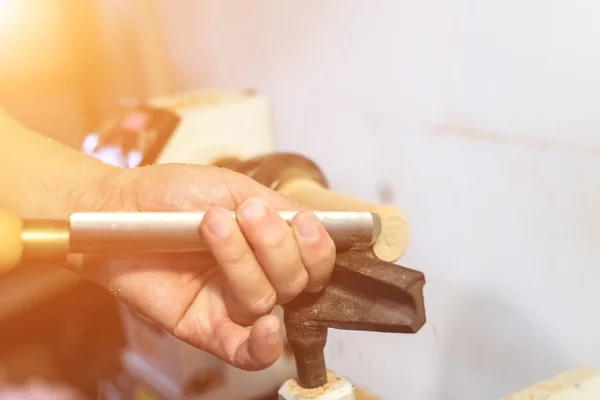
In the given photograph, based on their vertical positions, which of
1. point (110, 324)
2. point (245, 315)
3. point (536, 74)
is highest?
point (536, 74)

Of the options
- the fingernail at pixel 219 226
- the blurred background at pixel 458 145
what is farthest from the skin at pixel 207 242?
the blurred background at pixel 458 145

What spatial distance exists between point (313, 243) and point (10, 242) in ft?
0.56

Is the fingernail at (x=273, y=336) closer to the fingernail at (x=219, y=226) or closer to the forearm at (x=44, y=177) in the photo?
the fingernail at (x=219, y=226)

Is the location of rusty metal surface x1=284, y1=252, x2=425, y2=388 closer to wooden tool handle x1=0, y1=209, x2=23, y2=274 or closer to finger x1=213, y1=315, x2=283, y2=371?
finger x1=213, y1=315, x2=283, y2=371

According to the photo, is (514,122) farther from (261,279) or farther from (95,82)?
(95,82)

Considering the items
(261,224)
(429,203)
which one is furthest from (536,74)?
(261,224)

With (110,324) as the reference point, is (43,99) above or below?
above

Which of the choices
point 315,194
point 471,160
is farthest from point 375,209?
point 471,160

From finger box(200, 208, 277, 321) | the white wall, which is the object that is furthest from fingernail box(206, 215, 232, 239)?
the white wall

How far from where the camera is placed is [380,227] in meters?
0.40

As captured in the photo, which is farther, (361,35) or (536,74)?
(361,35)

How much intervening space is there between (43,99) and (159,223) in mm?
1065

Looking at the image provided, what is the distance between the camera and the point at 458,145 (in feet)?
1.99

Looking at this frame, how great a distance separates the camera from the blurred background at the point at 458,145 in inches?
20.5
